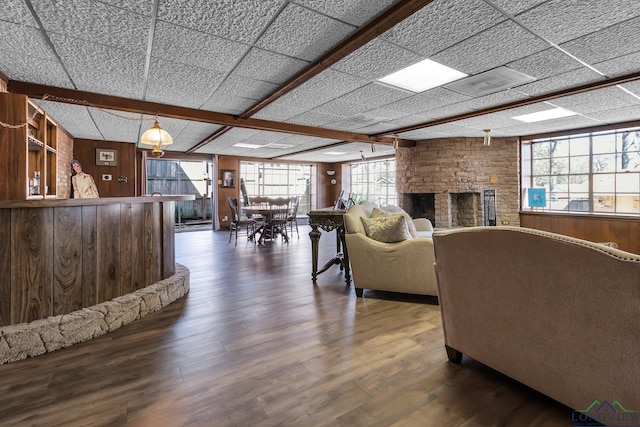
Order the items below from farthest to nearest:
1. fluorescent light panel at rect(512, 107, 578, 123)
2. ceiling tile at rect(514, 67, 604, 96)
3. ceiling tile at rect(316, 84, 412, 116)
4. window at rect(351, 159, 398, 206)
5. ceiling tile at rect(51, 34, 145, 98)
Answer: window at rect(351, 159, 398, 206) < fluorescent light panel at rect(512, 107, 578, 123) < ceiling tile at rect(316, 84, 412, 116) < ceiling tile at rect(514, 67, 604, 96) < ceiling tile at rect(51, 34, 145, 98)

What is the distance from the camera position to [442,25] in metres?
2.36

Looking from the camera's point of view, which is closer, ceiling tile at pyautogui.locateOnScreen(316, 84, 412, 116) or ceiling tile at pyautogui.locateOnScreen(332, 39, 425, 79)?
ceiling tile at pyautogui.locateOnScreen(332, 39, 425, 79)

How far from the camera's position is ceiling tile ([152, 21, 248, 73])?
246cm

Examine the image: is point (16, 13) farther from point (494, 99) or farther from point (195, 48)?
point (494, 99)

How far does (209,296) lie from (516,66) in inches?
152

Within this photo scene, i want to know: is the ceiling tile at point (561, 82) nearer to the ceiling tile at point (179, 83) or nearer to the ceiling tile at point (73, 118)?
the ceiling tile at point (179, 83)

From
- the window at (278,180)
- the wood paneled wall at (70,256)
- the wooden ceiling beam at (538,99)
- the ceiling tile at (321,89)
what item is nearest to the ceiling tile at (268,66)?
the ceiling tile at (321,89)

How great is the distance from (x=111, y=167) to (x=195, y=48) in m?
6.23

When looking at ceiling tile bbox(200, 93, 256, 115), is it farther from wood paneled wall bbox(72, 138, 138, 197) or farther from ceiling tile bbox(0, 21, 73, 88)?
wood paneled wall bbox(72, 138, 138, 197)

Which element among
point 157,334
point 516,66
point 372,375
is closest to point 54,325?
point 157,334

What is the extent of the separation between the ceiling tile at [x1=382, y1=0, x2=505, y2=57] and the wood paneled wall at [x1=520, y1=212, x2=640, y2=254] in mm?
5172

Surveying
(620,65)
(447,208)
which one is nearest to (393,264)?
(620,65)

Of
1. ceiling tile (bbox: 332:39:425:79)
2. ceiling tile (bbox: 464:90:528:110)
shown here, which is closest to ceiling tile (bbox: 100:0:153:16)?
ceiling tile (bbox: 332:39:425:79)

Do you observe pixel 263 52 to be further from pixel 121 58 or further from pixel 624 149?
pixel 624 149
